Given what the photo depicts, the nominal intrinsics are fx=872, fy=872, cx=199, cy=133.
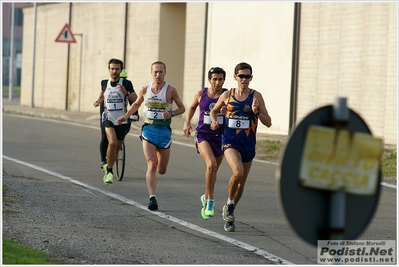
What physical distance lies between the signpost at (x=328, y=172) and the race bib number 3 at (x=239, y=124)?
597 centimetres

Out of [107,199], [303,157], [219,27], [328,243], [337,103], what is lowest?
[107,199]

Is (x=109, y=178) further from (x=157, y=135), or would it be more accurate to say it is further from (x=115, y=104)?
(x=157, y=135)

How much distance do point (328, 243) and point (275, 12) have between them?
2170cm

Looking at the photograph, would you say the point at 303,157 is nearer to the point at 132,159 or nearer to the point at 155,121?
the point at 155,121

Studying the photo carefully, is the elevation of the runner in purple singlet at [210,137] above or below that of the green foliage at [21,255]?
above

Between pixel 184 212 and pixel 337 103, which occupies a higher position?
pixel 337 103

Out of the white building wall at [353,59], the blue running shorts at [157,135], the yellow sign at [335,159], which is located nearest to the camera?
the yellow sign at [335,159]

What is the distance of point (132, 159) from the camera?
17.7 metres

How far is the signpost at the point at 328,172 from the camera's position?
366 cm

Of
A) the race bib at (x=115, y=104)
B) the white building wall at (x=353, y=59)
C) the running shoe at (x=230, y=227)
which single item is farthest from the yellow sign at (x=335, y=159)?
the white building wall at (x=353, y=59)

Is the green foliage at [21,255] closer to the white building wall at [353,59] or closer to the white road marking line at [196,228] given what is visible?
the white road marking line at [196,228]

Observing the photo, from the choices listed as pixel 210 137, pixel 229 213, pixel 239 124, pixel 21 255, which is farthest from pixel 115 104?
pixel 21 255

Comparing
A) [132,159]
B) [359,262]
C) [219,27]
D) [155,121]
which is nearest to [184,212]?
[155,121]

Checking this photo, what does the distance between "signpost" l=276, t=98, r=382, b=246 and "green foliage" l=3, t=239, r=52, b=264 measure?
4.00m
